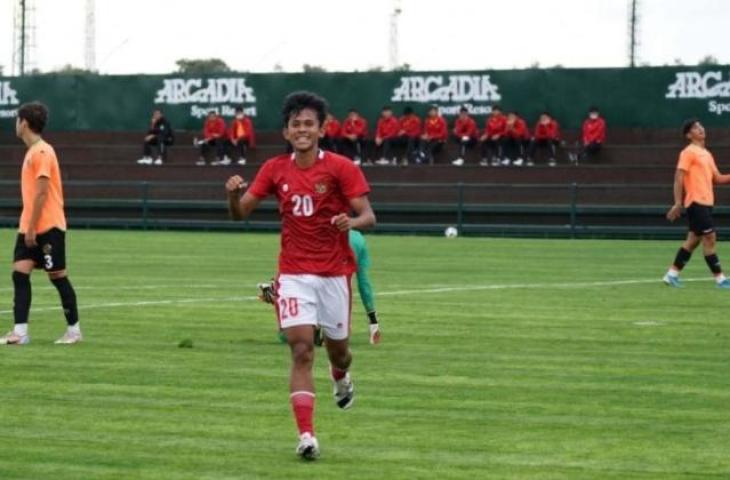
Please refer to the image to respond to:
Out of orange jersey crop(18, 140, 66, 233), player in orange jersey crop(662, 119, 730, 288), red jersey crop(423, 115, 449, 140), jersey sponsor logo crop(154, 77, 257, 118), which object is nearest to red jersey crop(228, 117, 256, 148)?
jersey sponsor logo crop(154, 77, 257, 118)

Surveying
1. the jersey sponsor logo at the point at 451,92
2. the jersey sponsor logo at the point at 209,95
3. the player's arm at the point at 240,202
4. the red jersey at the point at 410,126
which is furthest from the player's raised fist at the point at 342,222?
the jersey sponsor logo at the point at 209,95

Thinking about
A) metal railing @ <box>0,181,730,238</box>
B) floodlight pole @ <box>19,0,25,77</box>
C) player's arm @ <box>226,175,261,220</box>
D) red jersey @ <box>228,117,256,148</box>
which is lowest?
metal railing @ <box>0,181,730,238</box>

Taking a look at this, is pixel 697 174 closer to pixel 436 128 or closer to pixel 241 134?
pixel 436 128

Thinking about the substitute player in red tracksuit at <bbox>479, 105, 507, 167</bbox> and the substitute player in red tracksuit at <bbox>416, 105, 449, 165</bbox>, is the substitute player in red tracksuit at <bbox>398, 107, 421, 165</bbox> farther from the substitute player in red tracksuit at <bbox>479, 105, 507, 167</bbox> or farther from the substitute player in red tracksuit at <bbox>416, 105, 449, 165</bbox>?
the substitute player in red tracksuit at <bbox>479, 105, 507, 167</bbox>

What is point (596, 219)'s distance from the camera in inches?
1823

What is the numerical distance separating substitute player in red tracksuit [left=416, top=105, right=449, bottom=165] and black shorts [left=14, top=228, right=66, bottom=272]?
34017mm

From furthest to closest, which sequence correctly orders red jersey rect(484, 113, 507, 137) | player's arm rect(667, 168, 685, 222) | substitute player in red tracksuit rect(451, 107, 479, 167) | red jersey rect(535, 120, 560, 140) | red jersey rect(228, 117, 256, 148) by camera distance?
red jersey rect(228, 117, 256, 148) → substitute player in red tracksuit rect(451, 107, 479, 167) → red jersey rect(484, 113, 507, 137) → red jersey rect(535, 120, 560, 140) → player's arm rect(667, 168, 685, 222)

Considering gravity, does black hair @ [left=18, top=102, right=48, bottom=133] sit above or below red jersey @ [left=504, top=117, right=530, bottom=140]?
above

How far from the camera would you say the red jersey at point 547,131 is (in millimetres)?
50031

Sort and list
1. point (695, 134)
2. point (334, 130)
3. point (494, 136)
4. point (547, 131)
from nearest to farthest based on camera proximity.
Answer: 1. point (695, 134)
2. point (547, 131)
3. point (494, 136)
4. point (334, 130)

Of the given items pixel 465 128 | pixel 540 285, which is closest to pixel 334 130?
pixel 465 128

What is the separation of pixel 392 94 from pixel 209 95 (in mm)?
6133

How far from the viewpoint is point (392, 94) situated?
54.7 meters

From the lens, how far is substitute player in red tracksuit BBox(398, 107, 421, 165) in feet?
169
